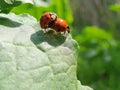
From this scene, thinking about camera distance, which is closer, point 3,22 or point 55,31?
point 3,22

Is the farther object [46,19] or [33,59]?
[46,19]

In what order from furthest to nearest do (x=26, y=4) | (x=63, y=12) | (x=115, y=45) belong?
1. (x=115, y=45)
2. (x=63, y=12)
3. (x=26, y=4)

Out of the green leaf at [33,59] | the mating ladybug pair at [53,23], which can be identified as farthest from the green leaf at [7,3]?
the mating ladybug pair at [53,23]

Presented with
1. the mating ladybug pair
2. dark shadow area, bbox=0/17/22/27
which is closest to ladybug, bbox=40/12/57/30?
the mating ladybug pair

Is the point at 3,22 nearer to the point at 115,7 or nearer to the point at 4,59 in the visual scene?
the point at 4,59

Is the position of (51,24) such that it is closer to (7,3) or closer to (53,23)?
(53,23)

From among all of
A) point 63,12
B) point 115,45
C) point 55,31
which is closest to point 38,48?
point 55,31

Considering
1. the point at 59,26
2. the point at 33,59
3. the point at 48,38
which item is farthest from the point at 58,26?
the point at 33,59
